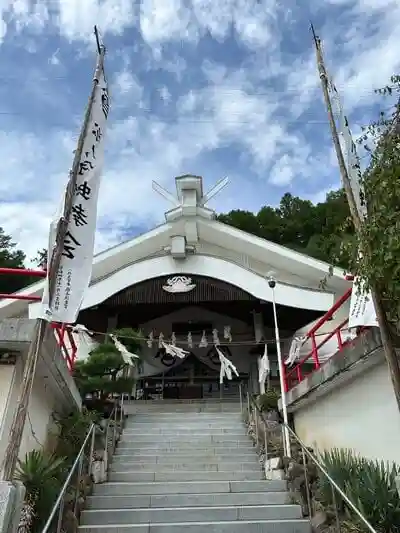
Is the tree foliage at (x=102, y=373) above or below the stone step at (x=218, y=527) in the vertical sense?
above

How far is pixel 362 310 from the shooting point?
196 inches

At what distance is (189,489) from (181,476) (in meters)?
0.47

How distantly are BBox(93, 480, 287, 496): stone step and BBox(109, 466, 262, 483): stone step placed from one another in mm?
316

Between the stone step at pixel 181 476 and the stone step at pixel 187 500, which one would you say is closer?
the stone step at pixel 187 500

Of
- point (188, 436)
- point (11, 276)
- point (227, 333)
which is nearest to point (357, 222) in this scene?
point (188, 436)

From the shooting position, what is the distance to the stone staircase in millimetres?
5258

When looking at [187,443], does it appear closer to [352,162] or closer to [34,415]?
[34,415]

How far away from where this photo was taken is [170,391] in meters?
15.2

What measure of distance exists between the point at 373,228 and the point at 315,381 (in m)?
4.15

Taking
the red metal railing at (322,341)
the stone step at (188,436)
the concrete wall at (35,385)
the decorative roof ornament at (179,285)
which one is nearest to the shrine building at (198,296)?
the decorative roof ornament at (179,285)

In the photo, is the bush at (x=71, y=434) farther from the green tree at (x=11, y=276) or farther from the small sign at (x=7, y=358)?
the green tree at (x=11, y=276)

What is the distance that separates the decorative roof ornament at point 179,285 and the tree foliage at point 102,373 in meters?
3.53

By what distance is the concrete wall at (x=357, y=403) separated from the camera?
16.6ft

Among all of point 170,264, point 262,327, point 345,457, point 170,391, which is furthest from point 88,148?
point 170,391
